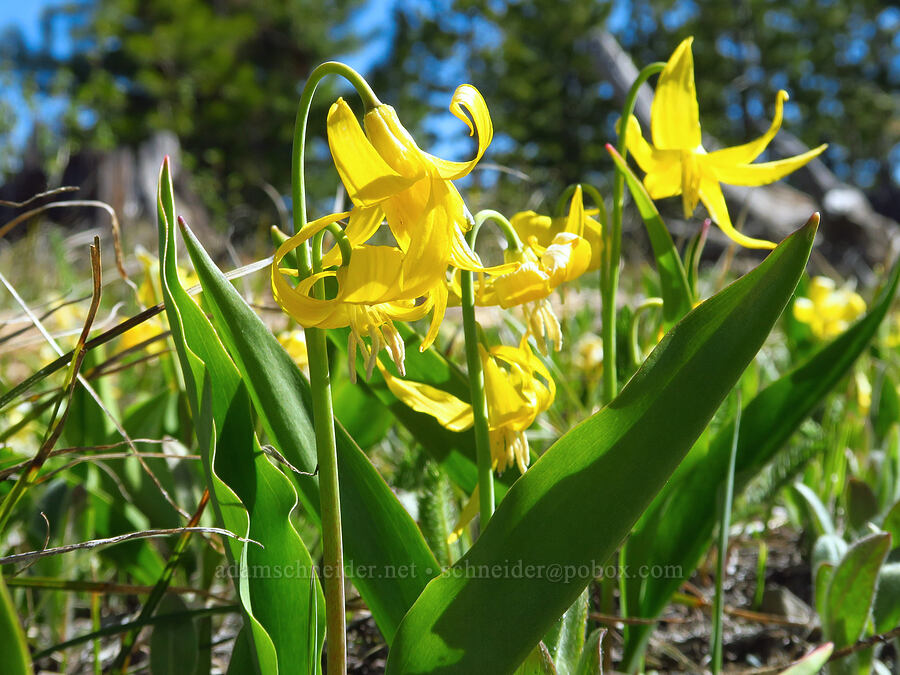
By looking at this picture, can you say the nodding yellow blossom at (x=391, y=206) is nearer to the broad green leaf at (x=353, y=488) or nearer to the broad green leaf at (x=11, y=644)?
the broad green leaf at (x=353, y=488)

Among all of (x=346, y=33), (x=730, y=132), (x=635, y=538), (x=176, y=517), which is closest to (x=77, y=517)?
(x=176, y=517)

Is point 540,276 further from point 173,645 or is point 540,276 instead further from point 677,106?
point 173,645

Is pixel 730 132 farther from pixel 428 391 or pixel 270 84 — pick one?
pixel 428 391

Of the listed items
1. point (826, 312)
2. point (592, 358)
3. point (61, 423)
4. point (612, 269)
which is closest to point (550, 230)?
point (612, 269)

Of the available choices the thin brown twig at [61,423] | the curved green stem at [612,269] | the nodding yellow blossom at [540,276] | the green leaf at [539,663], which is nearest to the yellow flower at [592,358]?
the curved green stem at [612,269]

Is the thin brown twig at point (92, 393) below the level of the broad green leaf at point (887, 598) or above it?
above

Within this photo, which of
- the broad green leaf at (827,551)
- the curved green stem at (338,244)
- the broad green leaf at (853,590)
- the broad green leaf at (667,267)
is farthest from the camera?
the broad green leaf at (827,551)

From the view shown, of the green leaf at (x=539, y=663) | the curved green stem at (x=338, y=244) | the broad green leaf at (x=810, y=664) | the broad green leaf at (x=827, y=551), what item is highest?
the curved green stem at (x=338, y=244)
